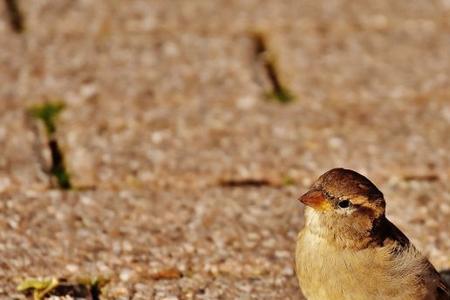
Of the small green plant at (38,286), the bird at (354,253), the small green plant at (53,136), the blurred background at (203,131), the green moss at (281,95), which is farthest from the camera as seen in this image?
the green moss at (281,95)

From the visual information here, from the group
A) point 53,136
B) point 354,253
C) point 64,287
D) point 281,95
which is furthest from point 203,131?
point 354,253

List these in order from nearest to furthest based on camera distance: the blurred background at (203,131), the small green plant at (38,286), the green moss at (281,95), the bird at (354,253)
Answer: the bird at (354,253)
the small green plant at (38,286)
the blurred background at (203,131)
the green moss at (281,95)

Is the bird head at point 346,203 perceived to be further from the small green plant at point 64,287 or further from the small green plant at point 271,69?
the small green plant at point 271,69

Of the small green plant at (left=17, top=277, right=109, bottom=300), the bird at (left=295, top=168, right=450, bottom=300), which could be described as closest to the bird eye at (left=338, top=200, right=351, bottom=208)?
the bird at (left=295, top=168, right=450, bottom=300)

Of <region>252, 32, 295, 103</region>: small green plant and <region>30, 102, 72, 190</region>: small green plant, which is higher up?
<region>252, 32, 295, 103</region>: small green plant

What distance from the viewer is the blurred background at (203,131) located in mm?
3736

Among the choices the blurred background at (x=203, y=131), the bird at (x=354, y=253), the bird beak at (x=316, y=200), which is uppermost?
the blurred background at (x=203, y=131)

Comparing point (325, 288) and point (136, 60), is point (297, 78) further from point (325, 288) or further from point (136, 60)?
point (325, 288)

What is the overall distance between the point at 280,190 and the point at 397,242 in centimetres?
95

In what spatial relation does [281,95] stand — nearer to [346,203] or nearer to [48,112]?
[48,112]

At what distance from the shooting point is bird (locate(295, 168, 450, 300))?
324 centimetres

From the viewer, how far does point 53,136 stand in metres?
4.48

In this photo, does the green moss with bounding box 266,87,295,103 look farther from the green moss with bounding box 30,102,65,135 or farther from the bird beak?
the bird beak

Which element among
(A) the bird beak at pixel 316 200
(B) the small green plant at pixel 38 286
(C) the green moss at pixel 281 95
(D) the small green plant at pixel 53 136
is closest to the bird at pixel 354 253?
(A) the bird beak at pixel 316 200
